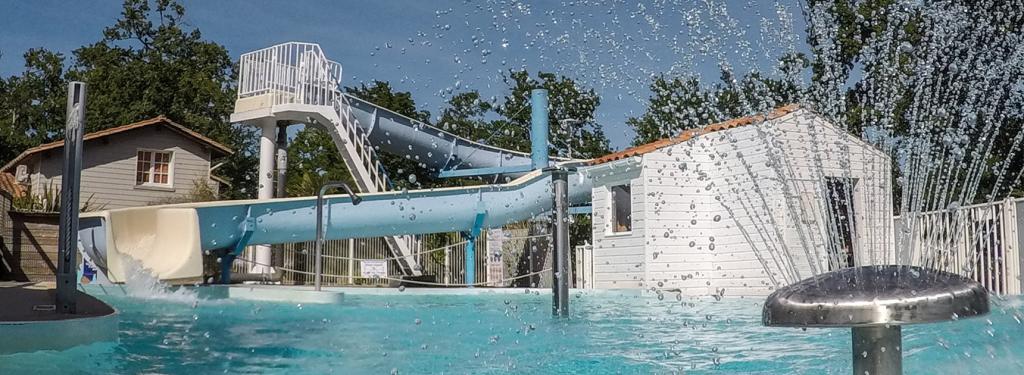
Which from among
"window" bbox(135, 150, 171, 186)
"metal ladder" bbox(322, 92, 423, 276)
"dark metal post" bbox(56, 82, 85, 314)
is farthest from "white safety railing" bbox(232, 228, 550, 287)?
"dark metal post" bbox(56, 82, 85, 314)

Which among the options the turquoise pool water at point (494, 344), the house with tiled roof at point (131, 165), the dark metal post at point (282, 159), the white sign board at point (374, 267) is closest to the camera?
the turquoise pool water at point (494, 344)

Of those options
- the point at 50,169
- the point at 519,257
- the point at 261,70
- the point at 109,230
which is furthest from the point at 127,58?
the point at 109,230

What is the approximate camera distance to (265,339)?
19.6ft

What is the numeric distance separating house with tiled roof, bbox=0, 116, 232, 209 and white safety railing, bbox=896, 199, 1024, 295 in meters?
17.9

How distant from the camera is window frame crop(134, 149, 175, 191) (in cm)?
2289

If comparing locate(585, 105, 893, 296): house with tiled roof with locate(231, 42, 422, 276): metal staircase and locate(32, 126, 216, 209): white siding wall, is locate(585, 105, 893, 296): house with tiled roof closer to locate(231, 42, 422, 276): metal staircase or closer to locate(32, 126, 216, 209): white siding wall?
locate(231, 42, 422, 276): metal staircase

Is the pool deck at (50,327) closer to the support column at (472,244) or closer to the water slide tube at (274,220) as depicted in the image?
the water slide tube at (274,220)

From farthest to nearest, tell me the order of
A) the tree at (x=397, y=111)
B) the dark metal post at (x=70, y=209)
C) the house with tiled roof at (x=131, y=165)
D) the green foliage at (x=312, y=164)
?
the tree at (x=397, y=111), the house with tiled roof at (x=131, y=165), the green foliage at (x=312, y=164), the dark metal post at (x=70, y=209)

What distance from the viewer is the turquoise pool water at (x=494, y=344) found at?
4438mm

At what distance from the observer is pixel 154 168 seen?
76.4ft

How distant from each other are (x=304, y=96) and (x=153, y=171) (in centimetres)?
882

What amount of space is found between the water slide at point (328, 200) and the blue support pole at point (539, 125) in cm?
2

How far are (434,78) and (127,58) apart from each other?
108 ft

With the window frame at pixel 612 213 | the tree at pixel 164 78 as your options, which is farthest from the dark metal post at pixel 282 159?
the tree at pixel 164 78
